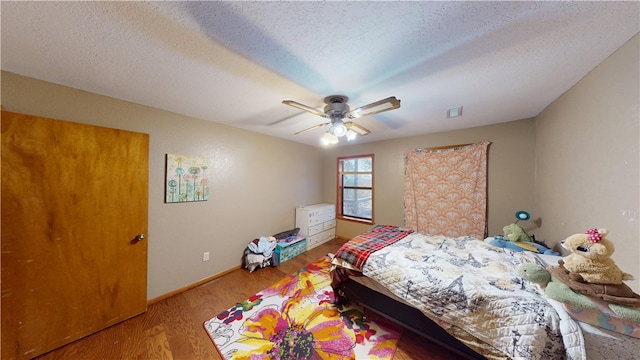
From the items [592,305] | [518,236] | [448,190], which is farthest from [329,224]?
[592,305]

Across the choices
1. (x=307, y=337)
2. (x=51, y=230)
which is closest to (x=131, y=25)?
(x=51, y=230)

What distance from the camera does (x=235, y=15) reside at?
3.17 feet

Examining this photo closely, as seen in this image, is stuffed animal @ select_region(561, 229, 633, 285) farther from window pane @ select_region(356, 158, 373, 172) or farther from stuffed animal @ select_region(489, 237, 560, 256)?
window pane @ select_region(356, 158, 373, 172)

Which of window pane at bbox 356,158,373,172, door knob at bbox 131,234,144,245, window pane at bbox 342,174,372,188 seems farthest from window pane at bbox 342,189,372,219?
door knob at bbox 131,234,144,245

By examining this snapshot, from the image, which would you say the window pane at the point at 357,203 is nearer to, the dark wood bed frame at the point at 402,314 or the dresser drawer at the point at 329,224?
the dresser drawer at the point at 329,224

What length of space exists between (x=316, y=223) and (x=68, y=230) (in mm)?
3097

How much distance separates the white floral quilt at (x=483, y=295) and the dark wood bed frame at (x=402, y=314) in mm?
196

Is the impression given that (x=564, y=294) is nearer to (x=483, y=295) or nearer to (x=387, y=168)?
(x=483, y=295)

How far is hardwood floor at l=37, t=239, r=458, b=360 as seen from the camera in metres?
1.51

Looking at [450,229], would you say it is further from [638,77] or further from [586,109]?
[638,77]

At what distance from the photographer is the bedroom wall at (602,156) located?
1.15 meters

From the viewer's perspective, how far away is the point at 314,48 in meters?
1.19

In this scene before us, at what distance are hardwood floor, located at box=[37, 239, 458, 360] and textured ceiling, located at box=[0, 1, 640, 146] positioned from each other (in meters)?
2.26

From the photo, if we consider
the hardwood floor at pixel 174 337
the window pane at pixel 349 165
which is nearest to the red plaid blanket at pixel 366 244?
the hardwood floor at pixel 174 337
